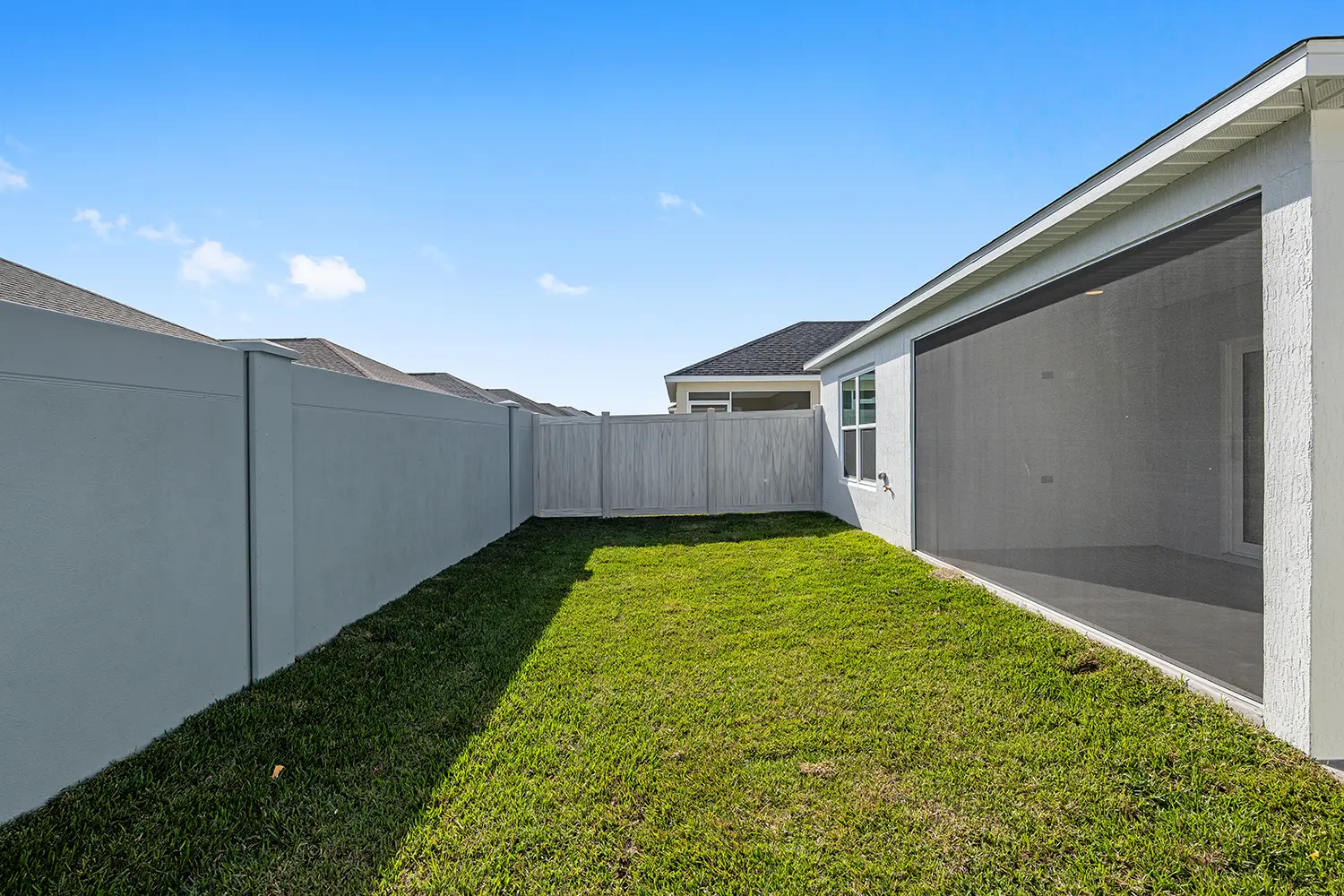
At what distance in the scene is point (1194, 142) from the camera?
9.66 feet

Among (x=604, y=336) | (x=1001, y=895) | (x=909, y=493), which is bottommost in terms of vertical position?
(x=1001, y=895)

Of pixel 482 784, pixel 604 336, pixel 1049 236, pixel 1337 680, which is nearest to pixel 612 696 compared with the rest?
pixel 482 784

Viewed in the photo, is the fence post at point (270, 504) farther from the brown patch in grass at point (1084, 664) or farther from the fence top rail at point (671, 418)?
the fence top rail at point (671, 418)

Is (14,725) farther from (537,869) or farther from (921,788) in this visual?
(921,788)

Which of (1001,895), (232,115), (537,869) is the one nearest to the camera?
(1001,895)

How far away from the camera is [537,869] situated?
207 centimetres

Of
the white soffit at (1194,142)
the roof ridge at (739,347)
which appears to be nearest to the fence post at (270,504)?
the white soffit at (1194,142)

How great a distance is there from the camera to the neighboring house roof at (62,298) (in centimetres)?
475

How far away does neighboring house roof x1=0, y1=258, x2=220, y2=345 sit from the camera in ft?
15.6

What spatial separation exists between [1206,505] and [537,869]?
3.78m

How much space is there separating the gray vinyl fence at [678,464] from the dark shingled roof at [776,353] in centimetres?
310

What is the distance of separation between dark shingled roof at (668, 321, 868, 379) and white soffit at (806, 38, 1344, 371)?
30.0 feet

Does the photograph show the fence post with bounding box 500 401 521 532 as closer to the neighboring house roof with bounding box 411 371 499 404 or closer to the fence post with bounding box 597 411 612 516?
the fence post with bounding box 597 411 612 516

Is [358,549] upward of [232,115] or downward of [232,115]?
downward
